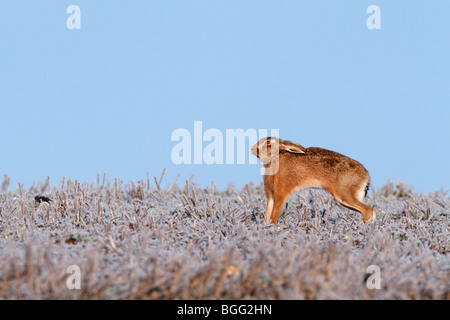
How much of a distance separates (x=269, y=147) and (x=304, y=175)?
29.2 inches

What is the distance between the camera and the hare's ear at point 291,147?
8.18 m

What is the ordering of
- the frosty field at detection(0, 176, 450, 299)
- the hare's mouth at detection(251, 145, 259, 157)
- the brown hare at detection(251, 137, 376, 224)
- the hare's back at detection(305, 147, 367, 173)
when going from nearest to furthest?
the frosty field at detection(0, 176, 450, 299) < the brown hare at detection(251, 137, 376, 224) < the hare's back at detection(305, 147, 367, 173) < the hare's mouth at detection(251, 145, 259, 157)

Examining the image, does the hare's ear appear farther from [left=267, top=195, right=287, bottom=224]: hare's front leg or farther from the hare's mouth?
[left=267, top=195, right=287, bottom=224]: hare's front leg

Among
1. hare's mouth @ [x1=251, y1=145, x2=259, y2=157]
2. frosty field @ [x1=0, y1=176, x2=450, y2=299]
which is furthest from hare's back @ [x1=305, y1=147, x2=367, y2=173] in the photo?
frosty field @ [x1=0, y1=176, x2=450, y2=299]

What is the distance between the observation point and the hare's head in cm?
834

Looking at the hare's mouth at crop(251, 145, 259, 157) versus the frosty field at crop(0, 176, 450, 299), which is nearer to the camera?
the frosty field at crop(0, 176, 450, 299)

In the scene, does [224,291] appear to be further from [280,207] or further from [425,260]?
[280,207]

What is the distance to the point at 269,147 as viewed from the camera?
8438 millimetres

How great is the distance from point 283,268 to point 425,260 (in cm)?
172

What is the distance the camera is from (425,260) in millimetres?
5145

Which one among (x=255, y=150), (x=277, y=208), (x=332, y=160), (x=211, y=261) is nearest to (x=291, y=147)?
(x=255, y=150)

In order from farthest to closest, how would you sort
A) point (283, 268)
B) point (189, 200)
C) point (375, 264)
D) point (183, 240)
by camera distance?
point (189, 200), point (183, 240), point (375, 264), point (283, 268)

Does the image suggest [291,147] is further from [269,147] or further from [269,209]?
[269,209]
